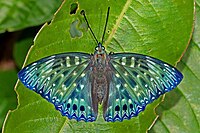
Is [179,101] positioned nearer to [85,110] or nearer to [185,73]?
[185,73]

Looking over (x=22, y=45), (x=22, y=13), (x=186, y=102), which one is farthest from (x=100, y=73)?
(x=22, y=45)

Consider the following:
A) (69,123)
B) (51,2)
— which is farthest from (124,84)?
(51,2)

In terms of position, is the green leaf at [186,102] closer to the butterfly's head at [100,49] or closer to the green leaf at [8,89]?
the butterfly's head at [100,49]

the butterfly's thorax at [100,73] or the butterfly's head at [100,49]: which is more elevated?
the butterfly's head at [100,49]

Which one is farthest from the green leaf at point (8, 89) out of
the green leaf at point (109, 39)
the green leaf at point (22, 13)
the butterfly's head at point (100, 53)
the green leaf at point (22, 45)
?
the butterfly's head at point (100, 53)

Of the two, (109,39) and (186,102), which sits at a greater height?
(109,39)

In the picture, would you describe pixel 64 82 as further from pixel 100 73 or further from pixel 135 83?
pixel 135 83
